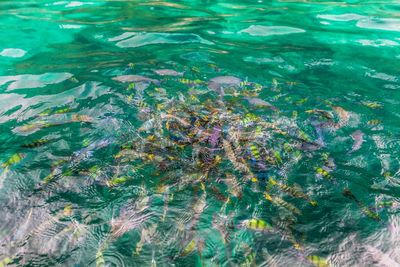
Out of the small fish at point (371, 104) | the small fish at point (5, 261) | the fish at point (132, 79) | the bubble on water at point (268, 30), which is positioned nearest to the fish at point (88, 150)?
the small fish at point (5, 261)

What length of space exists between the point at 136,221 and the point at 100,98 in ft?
7.80

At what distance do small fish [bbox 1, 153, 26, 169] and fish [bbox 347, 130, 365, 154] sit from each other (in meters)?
3.51

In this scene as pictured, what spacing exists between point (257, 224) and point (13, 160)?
8.23 ft

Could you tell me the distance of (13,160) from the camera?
125 inches

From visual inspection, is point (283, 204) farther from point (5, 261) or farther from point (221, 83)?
point (221, 83)

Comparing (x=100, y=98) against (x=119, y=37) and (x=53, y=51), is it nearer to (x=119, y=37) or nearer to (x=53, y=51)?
(x=53, y=51)

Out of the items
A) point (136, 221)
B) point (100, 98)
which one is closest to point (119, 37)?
point (100, 98)

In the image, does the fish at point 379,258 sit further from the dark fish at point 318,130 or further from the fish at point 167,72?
the fish at point 167,72

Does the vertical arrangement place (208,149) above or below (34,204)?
above

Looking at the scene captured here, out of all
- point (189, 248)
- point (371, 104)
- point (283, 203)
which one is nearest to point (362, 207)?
point (283, 203)

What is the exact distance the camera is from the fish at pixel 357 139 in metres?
3.48

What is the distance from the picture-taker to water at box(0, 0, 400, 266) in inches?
94.5

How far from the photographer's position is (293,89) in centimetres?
479

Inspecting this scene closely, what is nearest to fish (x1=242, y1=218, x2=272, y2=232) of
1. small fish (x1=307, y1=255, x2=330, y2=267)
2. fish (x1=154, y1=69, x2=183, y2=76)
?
small fish (x1=307, y1=255, x2=330, y2=267)
